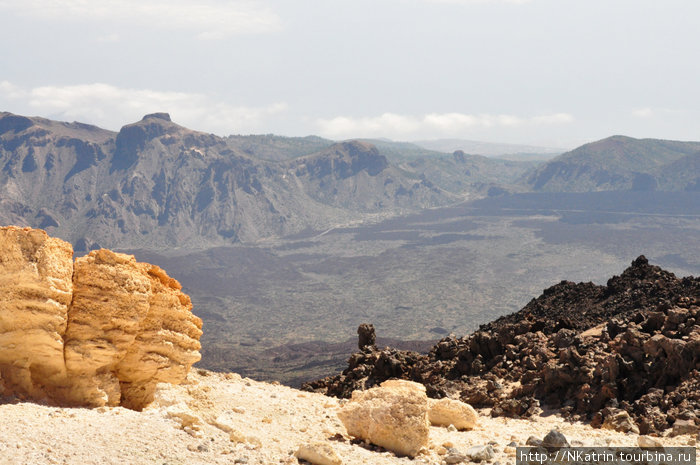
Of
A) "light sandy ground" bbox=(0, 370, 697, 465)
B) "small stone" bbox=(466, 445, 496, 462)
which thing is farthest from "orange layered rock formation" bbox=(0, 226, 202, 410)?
"small stone" bbox=(466, 445, 496, 462)

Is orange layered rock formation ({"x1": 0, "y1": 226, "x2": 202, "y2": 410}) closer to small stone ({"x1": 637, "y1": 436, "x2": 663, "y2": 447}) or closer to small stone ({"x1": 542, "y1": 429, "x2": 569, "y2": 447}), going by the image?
small stone ({"x1": 542, "y1": 429, "x2": 569, "y2": 447})

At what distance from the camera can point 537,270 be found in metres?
A: 179

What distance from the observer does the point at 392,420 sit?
451 inches

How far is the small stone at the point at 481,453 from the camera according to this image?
10875 mm

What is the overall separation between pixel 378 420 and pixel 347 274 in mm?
173998

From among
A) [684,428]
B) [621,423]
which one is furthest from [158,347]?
[684,428]

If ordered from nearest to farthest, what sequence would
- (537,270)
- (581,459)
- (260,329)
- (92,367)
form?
(581,459) < (92,367) < (260,329) < (537,270)

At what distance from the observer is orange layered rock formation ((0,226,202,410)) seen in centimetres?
1107

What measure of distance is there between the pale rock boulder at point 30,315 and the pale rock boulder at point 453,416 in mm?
7203

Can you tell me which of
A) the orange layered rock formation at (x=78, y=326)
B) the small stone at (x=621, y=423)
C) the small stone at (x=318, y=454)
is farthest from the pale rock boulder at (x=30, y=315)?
the small stone at (x=621, y=423)

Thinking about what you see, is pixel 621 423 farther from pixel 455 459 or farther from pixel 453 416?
pixel 455 459

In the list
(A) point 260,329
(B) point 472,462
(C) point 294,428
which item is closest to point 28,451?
(C) point 294,428

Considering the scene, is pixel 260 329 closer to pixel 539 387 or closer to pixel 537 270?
pixel 537 270

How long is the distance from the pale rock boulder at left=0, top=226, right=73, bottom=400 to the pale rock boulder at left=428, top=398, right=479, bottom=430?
7.20 metres
